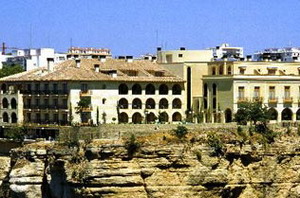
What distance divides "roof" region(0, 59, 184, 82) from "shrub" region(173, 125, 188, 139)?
8999 mm

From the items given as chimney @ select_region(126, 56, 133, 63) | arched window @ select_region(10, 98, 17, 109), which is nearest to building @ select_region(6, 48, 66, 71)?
chimney @ select_region(126, 56, 133, 63)

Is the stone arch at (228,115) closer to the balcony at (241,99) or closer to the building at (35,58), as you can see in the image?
the balcony at (241,99)

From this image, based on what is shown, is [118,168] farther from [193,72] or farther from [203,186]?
[193,72]

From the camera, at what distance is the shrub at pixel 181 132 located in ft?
188

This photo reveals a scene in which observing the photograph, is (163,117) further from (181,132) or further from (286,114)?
(286,114)

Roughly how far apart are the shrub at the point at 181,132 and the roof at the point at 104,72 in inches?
354

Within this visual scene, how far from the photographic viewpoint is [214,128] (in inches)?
2354

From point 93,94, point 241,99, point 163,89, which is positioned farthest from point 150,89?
point 241,99

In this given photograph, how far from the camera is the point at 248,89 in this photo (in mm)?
66438

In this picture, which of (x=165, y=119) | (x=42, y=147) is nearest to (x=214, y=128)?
(x=165, y=119)

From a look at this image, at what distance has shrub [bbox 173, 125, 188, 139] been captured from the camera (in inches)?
2259

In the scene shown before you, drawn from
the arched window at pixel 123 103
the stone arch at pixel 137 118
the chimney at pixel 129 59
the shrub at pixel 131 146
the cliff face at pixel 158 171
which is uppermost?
the chimney at pixel 129 59

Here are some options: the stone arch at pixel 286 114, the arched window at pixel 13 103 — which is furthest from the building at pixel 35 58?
the stone arch at pixel 286 114

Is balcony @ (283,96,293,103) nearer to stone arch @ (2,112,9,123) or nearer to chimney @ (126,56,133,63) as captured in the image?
chimney @ (126,56,133,63)
